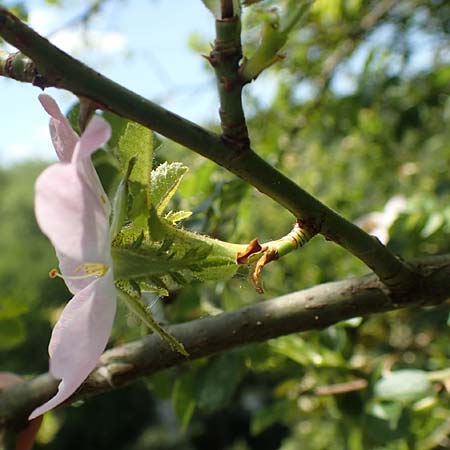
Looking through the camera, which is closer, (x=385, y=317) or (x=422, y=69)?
(x=385, y=317)

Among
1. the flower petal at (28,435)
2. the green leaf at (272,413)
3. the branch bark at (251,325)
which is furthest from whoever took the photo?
the green leaf at (272,413)

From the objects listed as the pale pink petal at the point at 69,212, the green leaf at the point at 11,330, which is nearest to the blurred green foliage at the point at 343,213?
the green leaf at the point at 11,330

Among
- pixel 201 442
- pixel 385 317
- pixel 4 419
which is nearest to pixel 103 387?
pixel 4 419

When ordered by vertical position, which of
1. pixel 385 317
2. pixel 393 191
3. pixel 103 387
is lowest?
pixel 385 317

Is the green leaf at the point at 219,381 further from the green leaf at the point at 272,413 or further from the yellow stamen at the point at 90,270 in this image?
the yellow stamen at the point at 90,270

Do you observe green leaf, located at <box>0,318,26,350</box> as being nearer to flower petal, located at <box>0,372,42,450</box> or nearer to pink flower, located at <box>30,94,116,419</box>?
flower petal, located at <box>0,372,42,450</box>

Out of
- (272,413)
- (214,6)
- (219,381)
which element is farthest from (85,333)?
(272,413)

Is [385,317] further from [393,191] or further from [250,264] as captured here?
[250,264]

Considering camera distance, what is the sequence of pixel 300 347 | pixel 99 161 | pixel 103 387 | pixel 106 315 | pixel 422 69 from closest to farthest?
pixel 106 315
pixel 103 387
pixel 99 161
pixel 300 347
pixel 422 69
